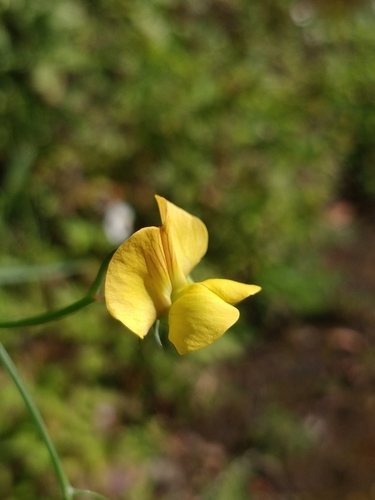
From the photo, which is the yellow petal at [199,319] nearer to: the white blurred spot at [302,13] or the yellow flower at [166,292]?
the yellow flower at [166,292]

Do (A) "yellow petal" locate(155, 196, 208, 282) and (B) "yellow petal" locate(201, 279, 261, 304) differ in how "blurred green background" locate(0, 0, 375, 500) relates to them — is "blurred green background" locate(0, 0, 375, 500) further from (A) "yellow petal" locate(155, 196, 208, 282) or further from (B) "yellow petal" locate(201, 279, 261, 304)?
(B) "yellow petal" locate(201, 279, 261, 304)

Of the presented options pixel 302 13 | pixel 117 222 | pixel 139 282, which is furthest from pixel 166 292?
pixel 302 13

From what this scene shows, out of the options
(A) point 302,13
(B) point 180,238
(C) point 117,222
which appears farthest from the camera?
(A) point 302,13

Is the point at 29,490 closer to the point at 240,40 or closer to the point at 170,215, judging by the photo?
the point at 170,215

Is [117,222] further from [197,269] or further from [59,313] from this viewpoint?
[59,313]

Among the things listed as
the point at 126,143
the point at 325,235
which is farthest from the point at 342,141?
the point at 126,143
